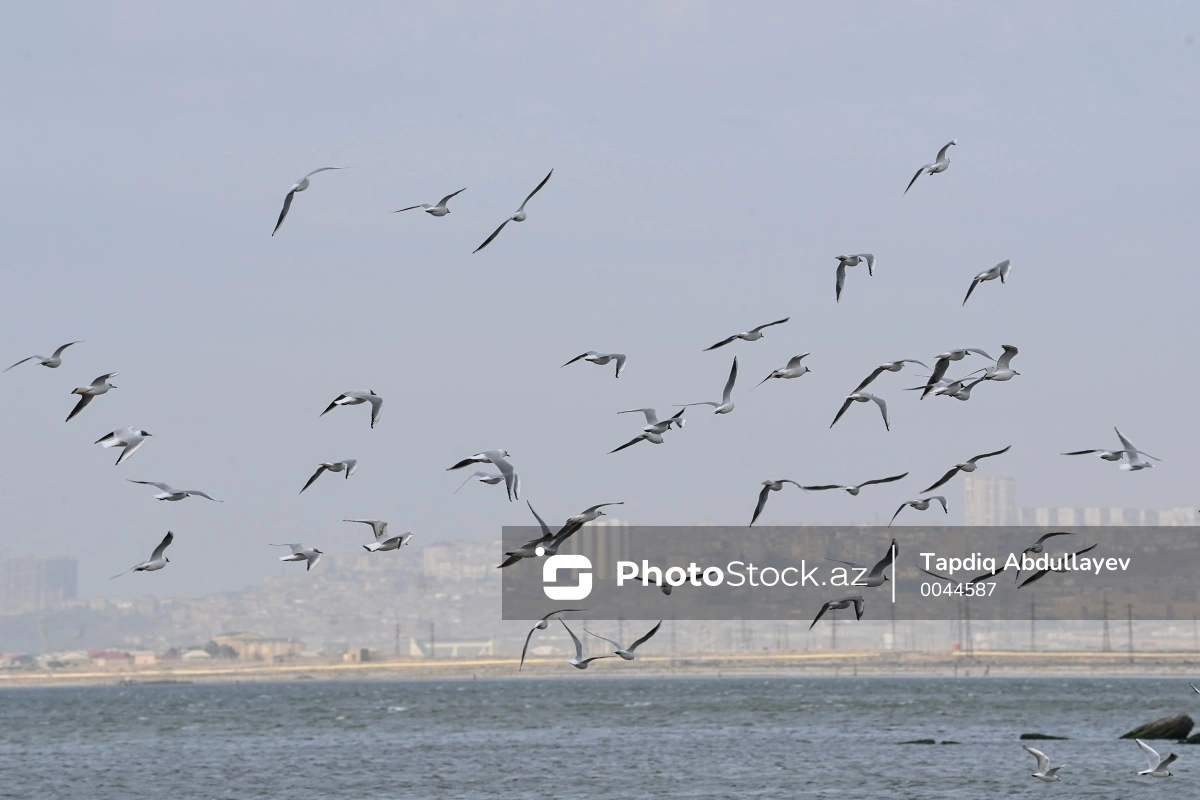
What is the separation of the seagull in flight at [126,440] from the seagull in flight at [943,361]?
15.1 m

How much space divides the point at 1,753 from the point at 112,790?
35.7 metres

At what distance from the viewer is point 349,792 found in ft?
224

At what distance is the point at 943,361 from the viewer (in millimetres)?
37375

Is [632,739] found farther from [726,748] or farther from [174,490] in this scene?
[174,490]

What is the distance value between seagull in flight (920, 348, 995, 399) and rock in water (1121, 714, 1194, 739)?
5704cm

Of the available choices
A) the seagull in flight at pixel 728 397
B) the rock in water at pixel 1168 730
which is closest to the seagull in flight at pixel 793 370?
the seagull in flight at pixel 728 397

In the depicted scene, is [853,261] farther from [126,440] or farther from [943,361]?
[126,440]

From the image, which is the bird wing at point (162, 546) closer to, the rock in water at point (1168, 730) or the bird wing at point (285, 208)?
the bird wing at point (285, 208)

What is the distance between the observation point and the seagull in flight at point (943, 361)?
119 ft

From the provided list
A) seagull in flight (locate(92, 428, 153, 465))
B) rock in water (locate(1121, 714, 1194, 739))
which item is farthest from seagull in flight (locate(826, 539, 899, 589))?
rock in water (locate(1121, 714, 1194, 739))

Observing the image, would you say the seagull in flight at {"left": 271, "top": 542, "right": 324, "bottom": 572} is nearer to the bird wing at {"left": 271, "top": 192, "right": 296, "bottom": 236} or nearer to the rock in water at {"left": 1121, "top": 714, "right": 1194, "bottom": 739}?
the bird wing at {"left": 271, "top": 192, "right": 296, "bottom": 236}

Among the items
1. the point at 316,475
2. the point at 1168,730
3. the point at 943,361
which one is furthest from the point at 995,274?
the point at 1168,730

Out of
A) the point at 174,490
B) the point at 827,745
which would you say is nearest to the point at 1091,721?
the point at 827,745

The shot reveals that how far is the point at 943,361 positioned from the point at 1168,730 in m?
57.4
